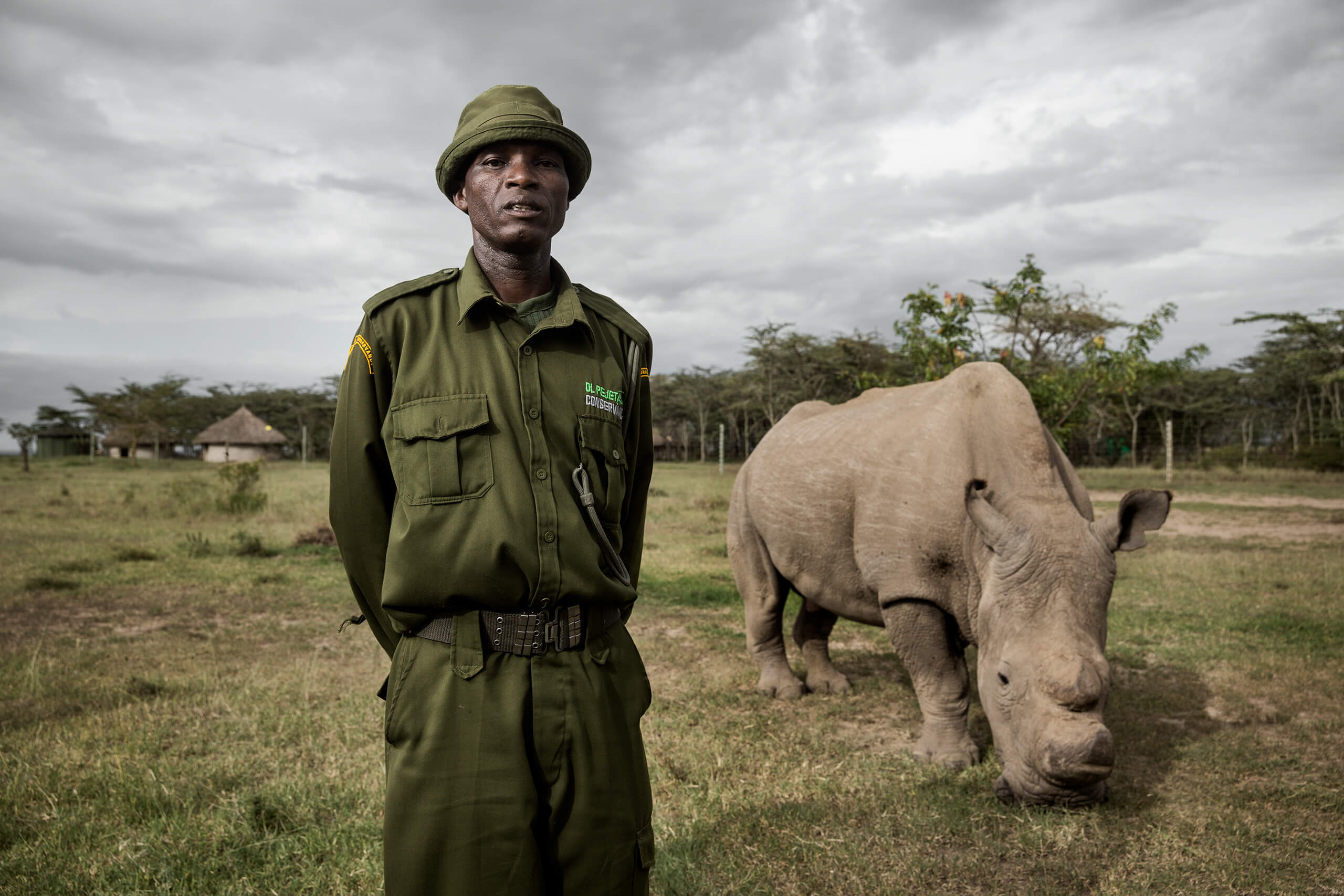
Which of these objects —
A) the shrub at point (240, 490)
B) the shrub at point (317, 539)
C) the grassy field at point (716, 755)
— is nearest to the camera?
the grassy field at point (716, 755)

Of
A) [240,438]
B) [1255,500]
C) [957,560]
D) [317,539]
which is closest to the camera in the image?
[957,560]

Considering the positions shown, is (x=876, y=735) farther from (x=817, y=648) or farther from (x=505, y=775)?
(x=505, y=775)

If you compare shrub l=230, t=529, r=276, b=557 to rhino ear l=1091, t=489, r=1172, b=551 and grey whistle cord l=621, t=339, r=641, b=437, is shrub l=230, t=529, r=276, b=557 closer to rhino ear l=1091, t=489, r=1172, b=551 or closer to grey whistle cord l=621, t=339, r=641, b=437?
grey whistle cord l=621, t=339, r=641, b=437

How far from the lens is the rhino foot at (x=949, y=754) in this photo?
4.70m

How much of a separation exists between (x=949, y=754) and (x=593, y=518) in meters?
3.43

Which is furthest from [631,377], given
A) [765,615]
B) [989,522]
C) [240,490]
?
[240,490]

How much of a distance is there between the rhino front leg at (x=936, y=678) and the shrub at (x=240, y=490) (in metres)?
13.5

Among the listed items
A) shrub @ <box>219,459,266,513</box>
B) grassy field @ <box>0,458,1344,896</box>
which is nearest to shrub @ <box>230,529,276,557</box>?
grassy field @ <box>0,458,1344,896</box>

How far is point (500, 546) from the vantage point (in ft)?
6.74

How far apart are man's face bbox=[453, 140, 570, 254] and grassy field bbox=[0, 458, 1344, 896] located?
8.63ft

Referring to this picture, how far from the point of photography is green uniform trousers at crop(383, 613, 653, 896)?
2062 millimetres

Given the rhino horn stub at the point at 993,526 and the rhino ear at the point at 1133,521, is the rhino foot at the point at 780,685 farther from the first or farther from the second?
the rhino ear at the point at 1133,521

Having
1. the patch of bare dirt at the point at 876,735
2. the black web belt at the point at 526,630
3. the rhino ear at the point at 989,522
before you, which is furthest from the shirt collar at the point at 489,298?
the patch of bare dirt at the point at 876,735

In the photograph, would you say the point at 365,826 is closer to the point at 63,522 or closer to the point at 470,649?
the point at 470,649
